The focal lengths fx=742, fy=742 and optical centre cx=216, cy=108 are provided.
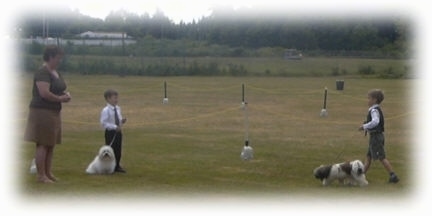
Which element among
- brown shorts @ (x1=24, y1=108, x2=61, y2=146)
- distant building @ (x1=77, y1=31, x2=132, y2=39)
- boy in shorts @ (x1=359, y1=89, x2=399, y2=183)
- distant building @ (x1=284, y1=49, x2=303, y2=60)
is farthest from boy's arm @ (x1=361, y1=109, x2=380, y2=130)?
distant building @ (x1=284, y1=49, x2=303, y2=60)

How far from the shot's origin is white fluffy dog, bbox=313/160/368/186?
10.7m

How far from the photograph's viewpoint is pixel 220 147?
51.8ft

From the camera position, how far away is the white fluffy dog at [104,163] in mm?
11336

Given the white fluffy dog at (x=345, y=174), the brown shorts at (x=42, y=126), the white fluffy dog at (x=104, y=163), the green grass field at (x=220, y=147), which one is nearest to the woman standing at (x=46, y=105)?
the brown shorts at (x=42, y=126)

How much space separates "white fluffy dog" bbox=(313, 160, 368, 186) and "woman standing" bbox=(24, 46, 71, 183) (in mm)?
3831

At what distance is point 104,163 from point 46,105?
5.43ft

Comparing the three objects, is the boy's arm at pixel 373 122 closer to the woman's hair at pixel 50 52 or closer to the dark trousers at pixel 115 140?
the dark trousers at pixel 115 140

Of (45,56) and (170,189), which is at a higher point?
(45,56)

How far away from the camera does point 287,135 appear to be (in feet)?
60.7

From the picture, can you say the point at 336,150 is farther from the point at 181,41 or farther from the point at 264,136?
the point at 181,41

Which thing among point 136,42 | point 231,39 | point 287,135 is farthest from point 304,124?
point 136,42

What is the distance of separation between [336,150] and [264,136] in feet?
9.83

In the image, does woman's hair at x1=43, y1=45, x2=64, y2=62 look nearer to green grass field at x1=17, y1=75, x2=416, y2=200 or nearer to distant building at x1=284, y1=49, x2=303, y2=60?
green grass field at x1=17, y1=75, x2=416, y2=200

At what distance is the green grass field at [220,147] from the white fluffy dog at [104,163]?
0.20m
